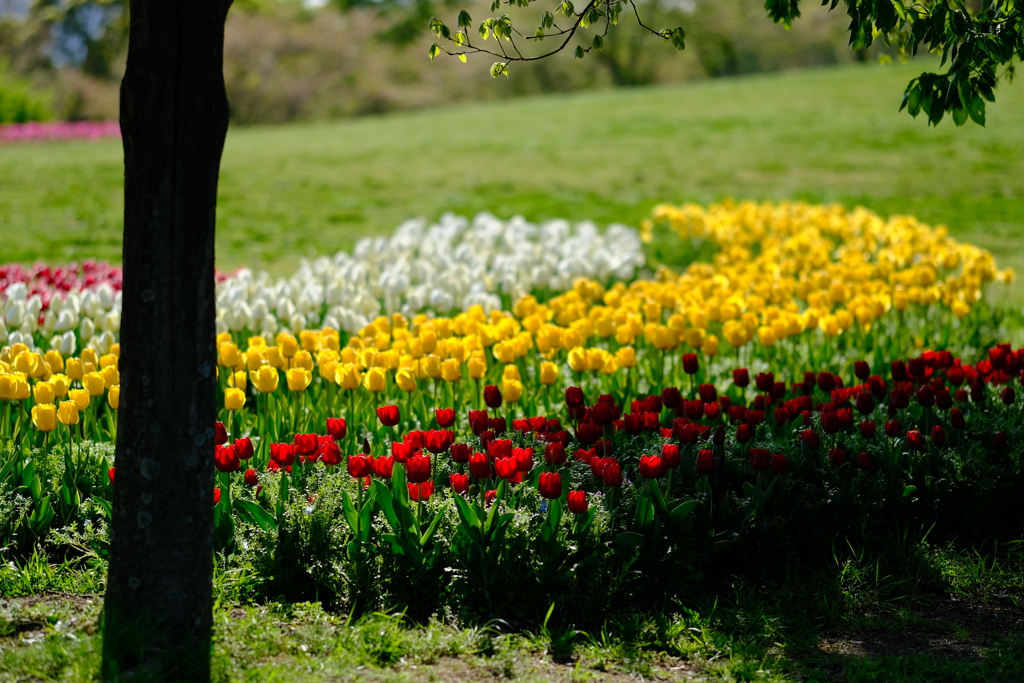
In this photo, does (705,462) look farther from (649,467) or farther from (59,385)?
(59,385)

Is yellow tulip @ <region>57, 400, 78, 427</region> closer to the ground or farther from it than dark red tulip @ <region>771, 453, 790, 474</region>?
farther from it

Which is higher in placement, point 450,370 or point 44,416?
point 450,370

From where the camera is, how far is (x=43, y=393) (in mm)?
4195

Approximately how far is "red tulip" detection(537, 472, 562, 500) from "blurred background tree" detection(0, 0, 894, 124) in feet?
88.1

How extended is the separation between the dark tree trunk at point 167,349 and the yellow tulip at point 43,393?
140 centimetres

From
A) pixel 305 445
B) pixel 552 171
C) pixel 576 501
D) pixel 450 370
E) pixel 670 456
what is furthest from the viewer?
pixel 552 171

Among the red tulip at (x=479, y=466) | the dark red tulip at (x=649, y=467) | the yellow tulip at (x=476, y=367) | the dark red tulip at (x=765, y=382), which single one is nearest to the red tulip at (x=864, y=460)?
the dark red tulip at (x=765, y=382)

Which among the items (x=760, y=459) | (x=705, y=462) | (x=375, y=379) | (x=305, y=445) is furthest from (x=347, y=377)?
(x=760, y=459)

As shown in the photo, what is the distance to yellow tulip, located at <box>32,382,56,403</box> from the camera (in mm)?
4188

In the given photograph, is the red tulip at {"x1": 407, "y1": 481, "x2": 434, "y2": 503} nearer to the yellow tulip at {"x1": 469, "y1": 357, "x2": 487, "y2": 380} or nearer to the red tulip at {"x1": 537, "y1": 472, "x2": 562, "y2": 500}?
the red tulip at {"x1": 537, "y1": 472, "x2": 562, "y2": 500}

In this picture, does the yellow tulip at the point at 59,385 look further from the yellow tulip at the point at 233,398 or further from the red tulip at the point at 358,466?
the red tulip at the point at 358,466

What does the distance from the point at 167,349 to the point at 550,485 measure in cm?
142

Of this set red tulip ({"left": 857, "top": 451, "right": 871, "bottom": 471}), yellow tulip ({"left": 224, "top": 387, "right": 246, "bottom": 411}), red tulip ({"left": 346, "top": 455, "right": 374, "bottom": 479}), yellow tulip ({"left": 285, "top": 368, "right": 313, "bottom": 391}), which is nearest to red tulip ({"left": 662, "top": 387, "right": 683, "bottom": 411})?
red tulip ({"left": 857, "top": 451, "right": 871, "bottom": 471})

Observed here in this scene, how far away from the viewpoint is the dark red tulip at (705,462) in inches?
147
